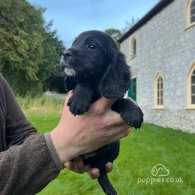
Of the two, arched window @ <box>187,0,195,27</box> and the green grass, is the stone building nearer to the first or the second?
arched window @ <box>187,0,195,27</box>

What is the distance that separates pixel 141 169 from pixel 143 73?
14.8 metres

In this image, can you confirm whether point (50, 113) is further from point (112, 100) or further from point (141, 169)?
point (112, 100)

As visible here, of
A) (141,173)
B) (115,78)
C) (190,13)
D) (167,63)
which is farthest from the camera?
(167,63)

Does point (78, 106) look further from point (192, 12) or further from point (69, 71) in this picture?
point (192, 12)

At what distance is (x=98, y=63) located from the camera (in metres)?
1.94

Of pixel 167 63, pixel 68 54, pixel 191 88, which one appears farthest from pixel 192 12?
pixel 68 54

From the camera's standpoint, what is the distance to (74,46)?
6.41ft

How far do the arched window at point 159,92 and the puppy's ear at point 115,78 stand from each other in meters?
17.2

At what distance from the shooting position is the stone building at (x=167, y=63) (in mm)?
15500

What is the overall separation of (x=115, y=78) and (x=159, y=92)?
17.8 meters

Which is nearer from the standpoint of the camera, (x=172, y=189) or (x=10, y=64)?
(x=172, y=189)

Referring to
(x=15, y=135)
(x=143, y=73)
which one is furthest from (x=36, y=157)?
(x=143, y=73)
